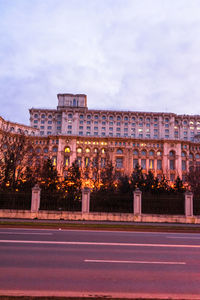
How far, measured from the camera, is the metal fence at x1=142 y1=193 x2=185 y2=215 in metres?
25.5

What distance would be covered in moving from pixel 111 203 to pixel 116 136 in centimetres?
6839

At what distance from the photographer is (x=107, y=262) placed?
27.7 feet

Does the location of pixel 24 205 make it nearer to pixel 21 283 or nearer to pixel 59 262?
pixel 59 262

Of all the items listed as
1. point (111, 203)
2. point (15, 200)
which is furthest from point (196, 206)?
point (15, 200)

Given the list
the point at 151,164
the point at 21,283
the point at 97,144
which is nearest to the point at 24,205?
the point at 21,283

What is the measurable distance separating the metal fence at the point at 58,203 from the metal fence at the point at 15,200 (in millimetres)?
1524

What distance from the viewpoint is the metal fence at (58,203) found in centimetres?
2545

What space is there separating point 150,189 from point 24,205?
2195 cm

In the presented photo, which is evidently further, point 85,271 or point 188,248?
point 188,248

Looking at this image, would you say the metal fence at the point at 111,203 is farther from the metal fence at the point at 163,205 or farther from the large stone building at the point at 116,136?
the large stone building at the point at 116,136

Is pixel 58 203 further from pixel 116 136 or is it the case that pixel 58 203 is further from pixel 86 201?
pixel 116 136

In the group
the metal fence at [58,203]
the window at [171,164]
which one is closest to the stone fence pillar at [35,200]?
the metal fence at [58,203]

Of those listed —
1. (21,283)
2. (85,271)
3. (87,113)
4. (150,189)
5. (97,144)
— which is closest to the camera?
(21,283)

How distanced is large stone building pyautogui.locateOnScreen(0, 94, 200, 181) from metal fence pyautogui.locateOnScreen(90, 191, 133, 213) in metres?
59.0
